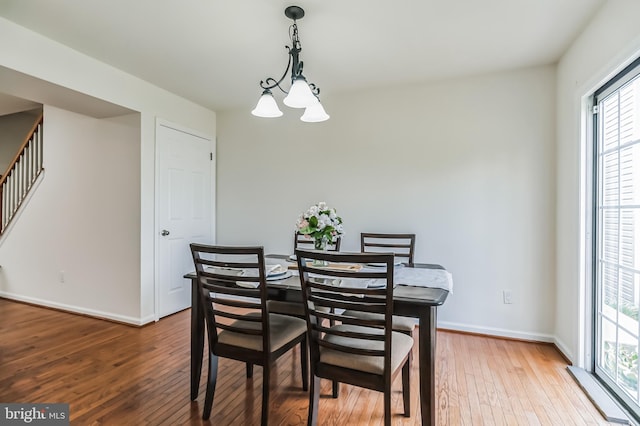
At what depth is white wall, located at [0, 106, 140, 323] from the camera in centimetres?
328

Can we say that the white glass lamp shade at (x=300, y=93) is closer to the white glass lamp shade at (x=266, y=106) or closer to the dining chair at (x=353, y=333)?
the white glass lamp shade at (x=266, y=106)

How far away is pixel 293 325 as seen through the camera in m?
1.94

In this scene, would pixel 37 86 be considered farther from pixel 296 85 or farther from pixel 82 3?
pixel 296 85

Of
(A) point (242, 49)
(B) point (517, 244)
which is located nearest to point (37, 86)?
(A) point (242, 49)

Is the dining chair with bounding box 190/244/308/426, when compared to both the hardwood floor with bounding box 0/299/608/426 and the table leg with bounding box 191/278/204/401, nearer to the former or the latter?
the table leg with bounding box 191/278/204/401

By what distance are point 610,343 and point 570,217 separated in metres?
0.88

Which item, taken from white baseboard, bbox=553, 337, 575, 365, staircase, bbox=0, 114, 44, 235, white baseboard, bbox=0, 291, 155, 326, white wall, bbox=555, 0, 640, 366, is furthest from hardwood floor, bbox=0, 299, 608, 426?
staircase, bbox=0, 114, 44, 235

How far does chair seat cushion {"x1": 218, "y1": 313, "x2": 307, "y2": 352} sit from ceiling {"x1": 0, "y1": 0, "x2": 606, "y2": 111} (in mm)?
1888

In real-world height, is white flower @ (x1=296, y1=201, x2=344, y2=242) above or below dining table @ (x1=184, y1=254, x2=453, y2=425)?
above

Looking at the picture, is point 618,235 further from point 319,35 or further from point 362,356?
point 319,35

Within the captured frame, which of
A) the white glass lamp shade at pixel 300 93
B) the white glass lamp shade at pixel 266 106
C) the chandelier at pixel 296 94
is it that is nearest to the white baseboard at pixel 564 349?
the chandelier at pixel 296 94

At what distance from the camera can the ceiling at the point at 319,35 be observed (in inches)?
80.1

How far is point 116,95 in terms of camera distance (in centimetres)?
295

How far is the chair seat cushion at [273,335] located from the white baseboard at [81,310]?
1865 mm
